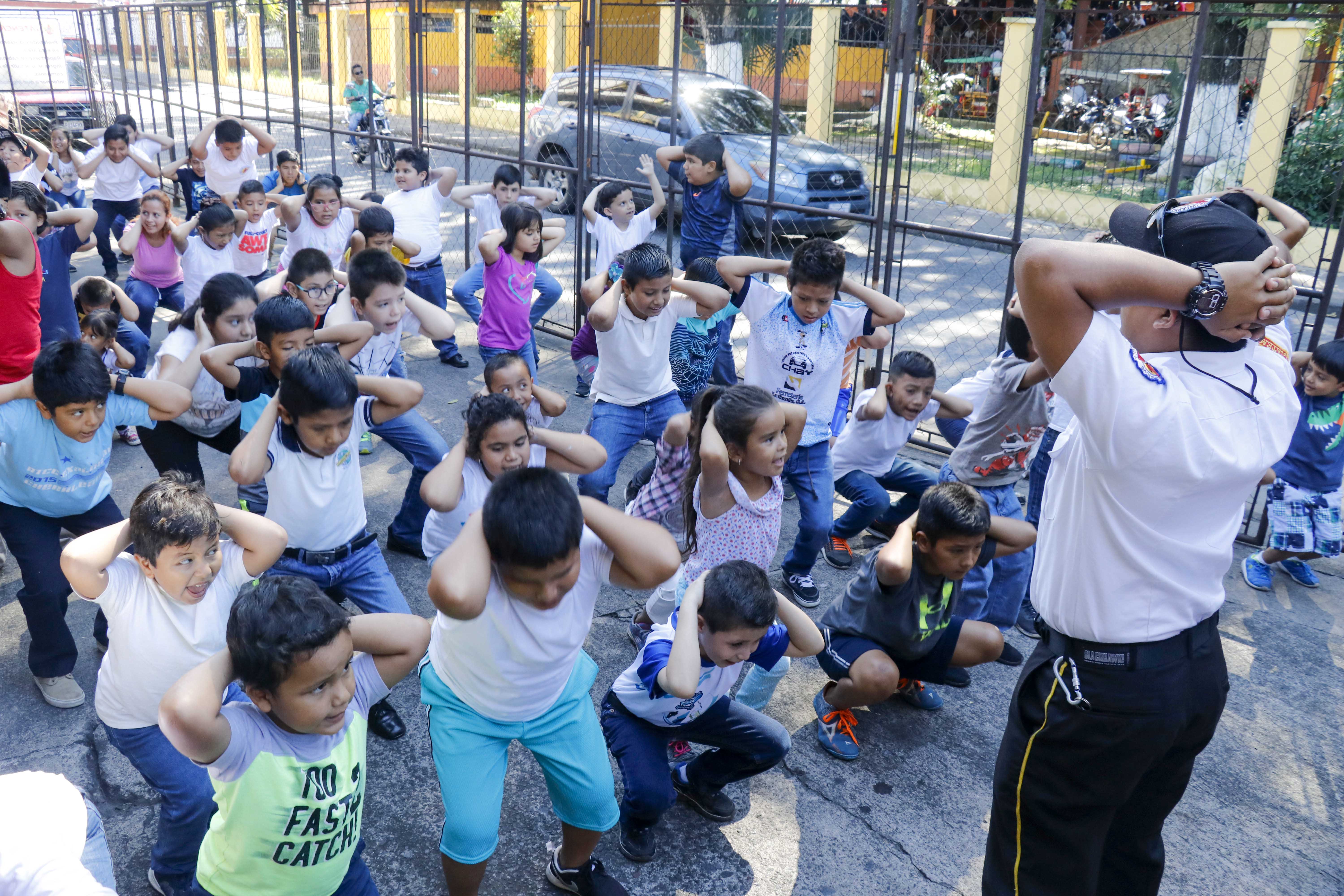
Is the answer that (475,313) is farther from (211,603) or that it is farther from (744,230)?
(211,603)

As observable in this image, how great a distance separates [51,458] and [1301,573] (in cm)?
537

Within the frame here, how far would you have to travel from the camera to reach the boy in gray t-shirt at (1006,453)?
402cm

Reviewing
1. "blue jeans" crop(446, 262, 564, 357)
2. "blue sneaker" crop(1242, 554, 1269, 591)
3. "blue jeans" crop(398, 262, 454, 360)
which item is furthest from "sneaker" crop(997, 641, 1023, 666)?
"blue jeans" crop(398, 262, 454, 360)

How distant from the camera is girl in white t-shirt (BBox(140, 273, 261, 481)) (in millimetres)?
4117

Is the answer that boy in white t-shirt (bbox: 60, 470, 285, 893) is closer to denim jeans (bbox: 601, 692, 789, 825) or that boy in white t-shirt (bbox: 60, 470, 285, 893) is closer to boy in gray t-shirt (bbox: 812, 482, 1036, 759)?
denim jeans (bbox: 601, 692, 789, 825)

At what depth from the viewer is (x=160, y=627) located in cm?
264

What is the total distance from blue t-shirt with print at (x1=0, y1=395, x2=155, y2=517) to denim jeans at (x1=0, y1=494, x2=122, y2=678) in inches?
2.4

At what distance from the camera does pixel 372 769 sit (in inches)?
128

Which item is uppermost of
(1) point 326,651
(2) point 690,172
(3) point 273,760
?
(2) point 690,172

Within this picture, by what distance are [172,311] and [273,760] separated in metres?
7.03

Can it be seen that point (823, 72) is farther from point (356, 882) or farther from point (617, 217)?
point (356, 882)

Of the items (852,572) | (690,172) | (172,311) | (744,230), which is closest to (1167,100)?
(744,230)

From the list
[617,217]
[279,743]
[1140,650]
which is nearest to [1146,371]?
[1140,650]

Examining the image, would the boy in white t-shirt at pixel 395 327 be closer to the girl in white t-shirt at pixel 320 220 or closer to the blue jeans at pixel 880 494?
the blue jeans at pixel 880 494
